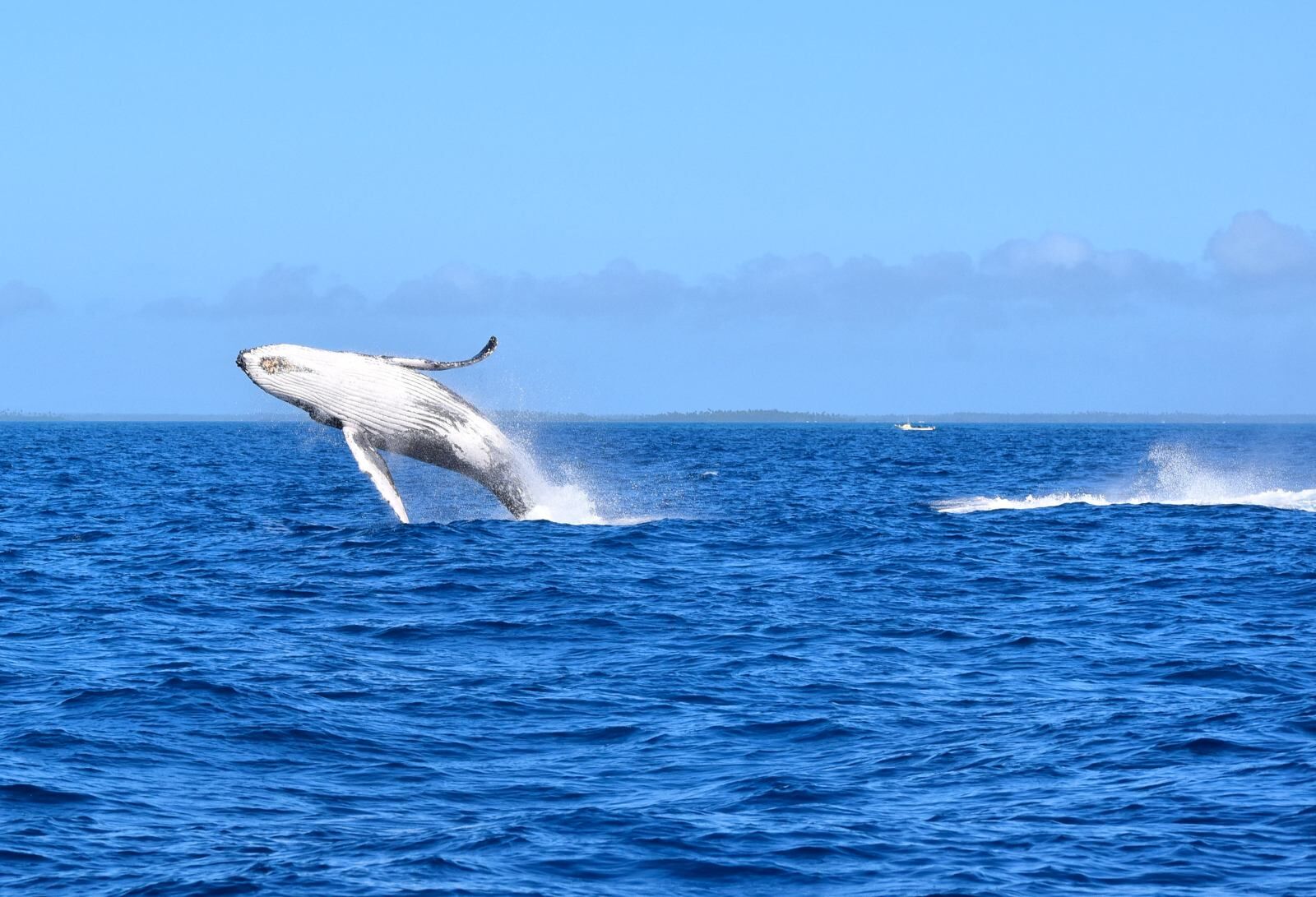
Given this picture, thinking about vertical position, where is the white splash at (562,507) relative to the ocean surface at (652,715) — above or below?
above

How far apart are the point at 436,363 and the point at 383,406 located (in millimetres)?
2249

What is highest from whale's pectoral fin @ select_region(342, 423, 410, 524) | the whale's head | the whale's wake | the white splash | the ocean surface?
the whale's head

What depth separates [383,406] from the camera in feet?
69.1

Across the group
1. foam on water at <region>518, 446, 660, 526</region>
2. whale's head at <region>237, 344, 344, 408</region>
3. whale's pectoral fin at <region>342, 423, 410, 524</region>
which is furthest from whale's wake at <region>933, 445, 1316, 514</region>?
whale's head at <region>237, 344, 344, 408</region>

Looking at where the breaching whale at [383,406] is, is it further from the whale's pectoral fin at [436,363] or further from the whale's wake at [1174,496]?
the whale's wake at [1174,496]

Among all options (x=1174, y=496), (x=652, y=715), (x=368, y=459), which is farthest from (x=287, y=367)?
(x=1174, y=496)

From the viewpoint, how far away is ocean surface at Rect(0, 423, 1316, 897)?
30.4 ft

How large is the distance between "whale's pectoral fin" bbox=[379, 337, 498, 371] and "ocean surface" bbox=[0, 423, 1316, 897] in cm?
311

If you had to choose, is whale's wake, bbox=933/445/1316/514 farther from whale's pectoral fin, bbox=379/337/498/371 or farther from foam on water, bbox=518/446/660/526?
whale's pectoral fin, bbox=379/337/498/371

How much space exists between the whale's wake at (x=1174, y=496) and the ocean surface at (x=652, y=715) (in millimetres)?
9981

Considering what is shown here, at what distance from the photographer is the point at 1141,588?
21.4m

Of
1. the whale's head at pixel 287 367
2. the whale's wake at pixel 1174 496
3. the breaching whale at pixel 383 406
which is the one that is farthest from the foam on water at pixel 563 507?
the whale's wake at pixel 1174 496

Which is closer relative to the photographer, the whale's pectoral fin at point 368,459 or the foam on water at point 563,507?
the whale's pectoral fin at point 368,459

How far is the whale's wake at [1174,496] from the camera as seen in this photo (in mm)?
37406
